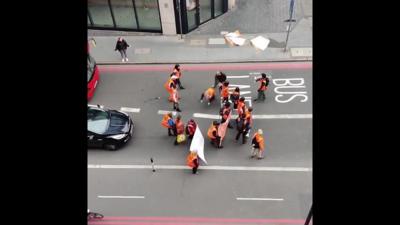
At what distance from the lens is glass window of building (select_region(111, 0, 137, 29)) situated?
898 inches

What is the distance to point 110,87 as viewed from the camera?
20.6 meters

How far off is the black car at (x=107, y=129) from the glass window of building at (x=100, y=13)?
7843mm

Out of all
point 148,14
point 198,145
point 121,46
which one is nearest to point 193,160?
point 198,145

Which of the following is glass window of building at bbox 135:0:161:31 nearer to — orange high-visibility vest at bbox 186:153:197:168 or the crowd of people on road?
the crowd of people on road

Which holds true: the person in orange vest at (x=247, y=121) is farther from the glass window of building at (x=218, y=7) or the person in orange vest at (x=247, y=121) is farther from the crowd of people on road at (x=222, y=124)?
the glass window of building at (x=218, y=7)

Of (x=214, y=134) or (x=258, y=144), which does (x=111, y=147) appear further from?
(x=258, y=144)

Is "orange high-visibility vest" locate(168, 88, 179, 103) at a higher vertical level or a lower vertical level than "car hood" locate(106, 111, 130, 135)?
higher

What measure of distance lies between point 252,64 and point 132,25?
6.99 meters

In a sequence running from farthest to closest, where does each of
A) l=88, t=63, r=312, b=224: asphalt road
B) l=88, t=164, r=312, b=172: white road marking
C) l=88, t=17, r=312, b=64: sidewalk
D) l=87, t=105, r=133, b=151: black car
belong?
l=88, t=17, r=312, b=64: sidewalk, l=87, t=105, r=133, b=151: black car, l=88, t=164, r=312, b=172: white road marking, l=88, t=63, r=312, b=224: asphalt road

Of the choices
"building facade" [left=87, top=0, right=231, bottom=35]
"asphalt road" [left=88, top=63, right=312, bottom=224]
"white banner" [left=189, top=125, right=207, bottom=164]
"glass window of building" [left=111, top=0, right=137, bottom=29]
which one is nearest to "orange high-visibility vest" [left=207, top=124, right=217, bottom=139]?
"white banner" [left=189, top=125, right=207, bottom=164]

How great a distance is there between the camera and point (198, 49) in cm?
2248
